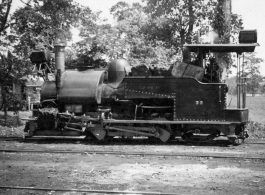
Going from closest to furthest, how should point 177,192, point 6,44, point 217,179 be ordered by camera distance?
point 177,192 → point 217,179 → point 6,44

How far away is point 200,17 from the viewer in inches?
802

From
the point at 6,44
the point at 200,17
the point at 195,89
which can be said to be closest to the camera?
the point at 195,89

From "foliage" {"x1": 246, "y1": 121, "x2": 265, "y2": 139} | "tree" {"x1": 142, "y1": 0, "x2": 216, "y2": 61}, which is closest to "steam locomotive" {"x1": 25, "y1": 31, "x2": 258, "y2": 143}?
"foliage" {"x1": 246, "y1": 121, "x2": 265, "y2": 139}

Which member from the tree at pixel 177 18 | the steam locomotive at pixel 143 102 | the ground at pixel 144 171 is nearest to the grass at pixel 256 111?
the steam locomotive at pixel 143 102

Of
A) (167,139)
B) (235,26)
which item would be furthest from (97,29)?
(167,139)

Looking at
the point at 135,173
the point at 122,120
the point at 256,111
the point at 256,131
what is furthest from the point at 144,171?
the point at 256,111

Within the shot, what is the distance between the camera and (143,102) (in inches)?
443

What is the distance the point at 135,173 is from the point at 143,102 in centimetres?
454

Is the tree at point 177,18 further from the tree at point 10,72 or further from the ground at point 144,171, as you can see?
the ground at point 144,171

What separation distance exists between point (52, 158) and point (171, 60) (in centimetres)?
1380

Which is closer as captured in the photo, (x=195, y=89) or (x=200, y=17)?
(x=195, y=89)

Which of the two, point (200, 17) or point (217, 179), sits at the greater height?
point (200, 17)

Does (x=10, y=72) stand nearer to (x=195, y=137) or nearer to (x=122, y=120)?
(x=122, y=120)

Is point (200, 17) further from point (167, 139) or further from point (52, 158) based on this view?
point (52, 158)
